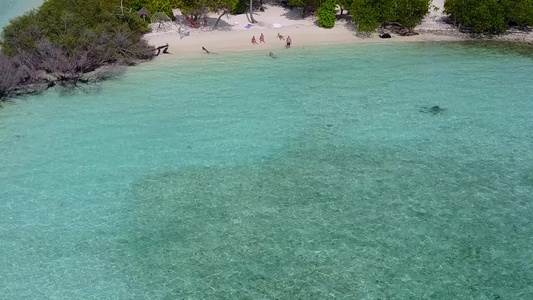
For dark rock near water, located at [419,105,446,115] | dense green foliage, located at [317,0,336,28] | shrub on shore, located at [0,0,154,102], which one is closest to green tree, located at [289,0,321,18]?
dense green foliage, located at [317,0,336,28]

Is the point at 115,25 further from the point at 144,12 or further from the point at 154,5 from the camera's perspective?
the point at 154,5

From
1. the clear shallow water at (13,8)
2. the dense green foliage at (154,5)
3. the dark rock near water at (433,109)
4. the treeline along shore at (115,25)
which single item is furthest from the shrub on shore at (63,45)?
the dark rock near water at (433,109)

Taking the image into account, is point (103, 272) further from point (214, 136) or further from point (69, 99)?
point (69, 99)

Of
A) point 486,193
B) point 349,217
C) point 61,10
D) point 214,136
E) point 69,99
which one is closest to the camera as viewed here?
point 349,217

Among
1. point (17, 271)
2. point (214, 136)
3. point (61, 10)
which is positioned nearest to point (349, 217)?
point (214, 136)

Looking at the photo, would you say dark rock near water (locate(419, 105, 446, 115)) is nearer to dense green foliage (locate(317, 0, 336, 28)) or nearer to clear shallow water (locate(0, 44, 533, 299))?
clear shallow water (locate(0, 44, 533, 299))

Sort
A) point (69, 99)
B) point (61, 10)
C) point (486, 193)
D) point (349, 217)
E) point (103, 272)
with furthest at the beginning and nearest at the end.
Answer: point (61, 10) → point (69, 99) → point (486, 193) → point (349, 217) → point (103, 272)

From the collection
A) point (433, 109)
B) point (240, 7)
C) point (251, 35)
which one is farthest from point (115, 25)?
point (433, 109)
